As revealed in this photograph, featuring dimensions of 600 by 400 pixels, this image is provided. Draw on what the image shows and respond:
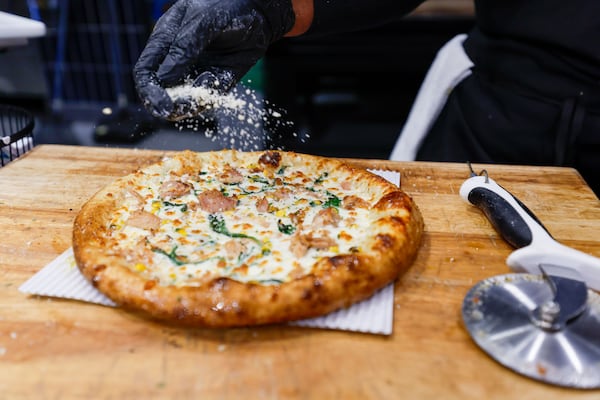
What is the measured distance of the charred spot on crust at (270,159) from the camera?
2.35 m

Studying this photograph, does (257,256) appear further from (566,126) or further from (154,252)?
(566,126)

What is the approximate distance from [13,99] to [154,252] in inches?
265

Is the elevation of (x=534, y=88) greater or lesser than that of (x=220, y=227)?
greater

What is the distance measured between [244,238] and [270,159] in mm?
689

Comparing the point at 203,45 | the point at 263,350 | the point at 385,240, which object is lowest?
the point at 263,350

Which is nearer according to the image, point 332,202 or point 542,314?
point 542,314

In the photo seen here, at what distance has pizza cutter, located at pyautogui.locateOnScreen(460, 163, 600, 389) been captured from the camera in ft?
4.10

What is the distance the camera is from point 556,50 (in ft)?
7.68

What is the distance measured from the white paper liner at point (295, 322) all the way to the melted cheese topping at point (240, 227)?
0.47 feet

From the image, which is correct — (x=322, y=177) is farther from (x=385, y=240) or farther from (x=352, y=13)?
(x=352, y=13)

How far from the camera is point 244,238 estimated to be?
1749 mm

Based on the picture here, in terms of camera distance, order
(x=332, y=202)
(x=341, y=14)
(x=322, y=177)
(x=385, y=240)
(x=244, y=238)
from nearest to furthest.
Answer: (x=385, y=240), (x=244, y=238), (x=332, y=202), (x=322, y=177), (x=341, y=14)

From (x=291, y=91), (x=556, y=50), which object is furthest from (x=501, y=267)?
(x=291, y=91)

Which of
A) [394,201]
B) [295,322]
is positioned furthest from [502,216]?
[295,322]
